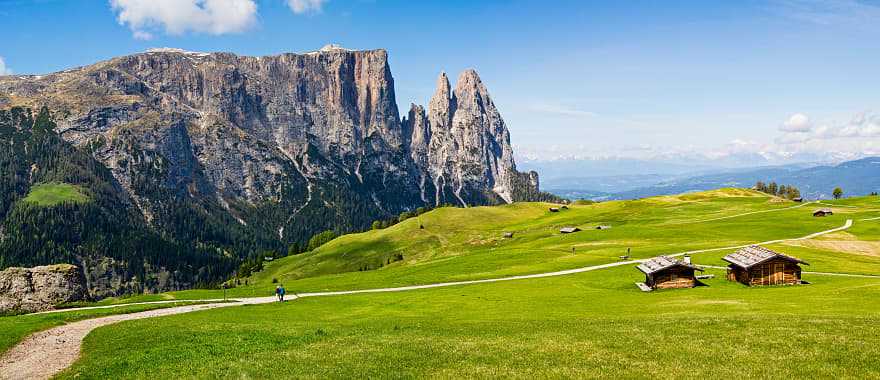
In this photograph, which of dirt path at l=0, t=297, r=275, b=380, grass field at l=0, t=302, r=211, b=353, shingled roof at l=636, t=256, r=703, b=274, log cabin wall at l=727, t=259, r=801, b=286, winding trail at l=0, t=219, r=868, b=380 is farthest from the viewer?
shingled roof at l=636, t=256, r=703, b=274

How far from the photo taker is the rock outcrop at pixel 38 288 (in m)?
69.2

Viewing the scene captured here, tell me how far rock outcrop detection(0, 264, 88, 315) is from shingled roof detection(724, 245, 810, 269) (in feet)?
294

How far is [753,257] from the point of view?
69562mm

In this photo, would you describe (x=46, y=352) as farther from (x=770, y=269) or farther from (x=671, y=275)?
(x=770, y=269)

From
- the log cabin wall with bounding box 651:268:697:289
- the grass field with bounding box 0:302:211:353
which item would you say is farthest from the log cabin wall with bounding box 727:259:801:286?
the grass field with bounding box 0:302:211:353

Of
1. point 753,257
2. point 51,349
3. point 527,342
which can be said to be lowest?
point 753,257

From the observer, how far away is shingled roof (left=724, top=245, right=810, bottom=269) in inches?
2655

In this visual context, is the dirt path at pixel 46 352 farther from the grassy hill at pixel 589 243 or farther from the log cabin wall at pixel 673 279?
the log cabin wall at pixel 673 279

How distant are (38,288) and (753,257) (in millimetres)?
93832

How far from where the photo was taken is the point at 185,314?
57.9 meters

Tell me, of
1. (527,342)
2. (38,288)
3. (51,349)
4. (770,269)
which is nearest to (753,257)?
(770,269)

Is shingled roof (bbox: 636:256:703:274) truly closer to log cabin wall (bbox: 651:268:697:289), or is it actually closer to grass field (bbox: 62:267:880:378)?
log cabin wall (bbox: 651:268:697:289)

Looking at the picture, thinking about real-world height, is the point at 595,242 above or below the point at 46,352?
below

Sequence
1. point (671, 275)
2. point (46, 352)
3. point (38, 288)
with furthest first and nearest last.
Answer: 1. point (38, 288)
2. point (671, 275)
3. point (46, 352)
